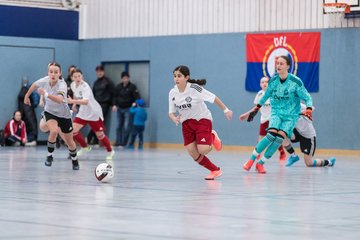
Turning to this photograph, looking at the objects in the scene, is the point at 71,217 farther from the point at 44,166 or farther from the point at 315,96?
the point at 315,96

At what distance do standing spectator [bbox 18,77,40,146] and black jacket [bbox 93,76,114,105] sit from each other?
2.13m

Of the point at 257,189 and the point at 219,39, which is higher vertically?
the point at 219,39

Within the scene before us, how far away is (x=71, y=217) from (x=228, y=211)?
1917mm

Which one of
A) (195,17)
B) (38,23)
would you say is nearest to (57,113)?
(195,17)

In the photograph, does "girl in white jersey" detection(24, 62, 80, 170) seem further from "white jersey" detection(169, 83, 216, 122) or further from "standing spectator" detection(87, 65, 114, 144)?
"standing spectator" detection(87, 65, 114, 144)

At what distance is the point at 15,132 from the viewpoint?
31859 millimetres

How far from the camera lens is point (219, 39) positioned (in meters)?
31.0

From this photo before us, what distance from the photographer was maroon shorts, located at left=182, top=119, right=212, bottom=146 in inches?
634

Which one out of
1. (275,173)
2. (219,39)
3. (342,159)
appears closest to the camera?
(275,173)

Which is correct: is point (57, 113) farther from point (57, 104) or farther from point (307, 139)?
point (307, 139)

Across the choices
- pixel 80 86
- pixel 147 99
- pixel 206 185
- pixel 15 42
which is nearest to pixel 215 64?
pixel 147 99

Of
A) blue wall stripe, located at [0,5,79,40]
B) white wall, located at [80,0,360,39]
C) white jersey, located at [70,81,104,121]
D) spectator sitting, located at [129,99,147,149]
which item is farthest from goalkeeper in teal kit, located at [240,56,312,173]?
blue wall stripe, located at [0,5,79,40]

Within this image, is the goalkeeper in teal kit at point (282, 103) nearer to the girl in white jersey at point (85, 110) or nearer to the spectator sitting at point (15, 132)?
the girl in white jersey at point (85, 110)

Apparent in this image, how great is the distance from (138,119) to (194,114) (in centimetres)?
1607
